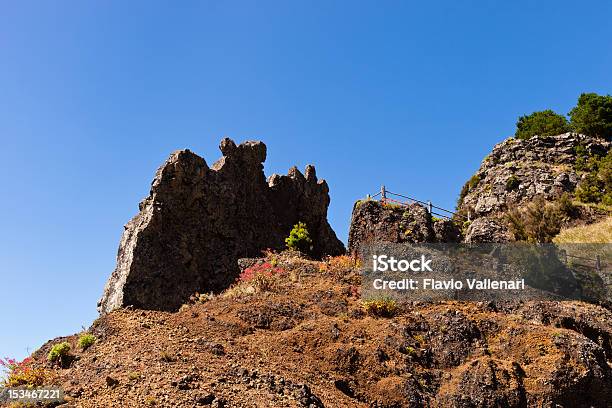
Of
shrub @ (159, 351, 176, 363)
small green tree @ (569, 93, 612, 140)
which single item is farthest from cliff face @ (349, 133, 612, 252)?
shrub @ (159, 351, 176, 363)

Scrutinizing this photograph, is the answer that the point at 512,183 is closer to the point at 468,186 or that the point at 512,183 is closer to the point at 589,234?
the point at 468,186

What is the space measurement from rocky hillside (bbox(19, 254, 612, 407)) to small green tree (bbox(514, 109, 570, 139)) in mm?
49767

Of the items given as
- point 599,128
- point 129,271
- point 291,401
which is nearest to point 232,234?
point 129,271

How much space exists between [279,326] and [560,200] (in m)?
38.6

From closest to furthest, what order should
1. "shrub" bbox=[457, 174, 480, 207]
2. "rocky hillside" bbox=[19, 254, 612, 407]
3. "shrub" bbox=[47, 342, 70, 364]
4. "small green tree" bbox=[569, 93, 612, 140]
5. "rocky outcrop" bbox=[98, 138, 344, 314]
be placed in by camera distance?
"rocky hillside" bbox=[19, 254, 612, 407]
"shrub" bbox=[47, 342, 70, 364]
"rocky outcrop" bbox=[98, 138, 344, 314]
"shrub" bbox=[457, 174, 480, 207]
"small green tree" bbox=[569, 93, 612, 140]

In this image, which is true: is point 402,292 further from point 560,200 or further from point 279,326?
point 560,200

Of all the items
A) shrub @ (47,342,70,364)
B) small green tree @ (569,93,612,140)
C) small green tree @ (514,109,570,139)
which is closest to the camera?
shrub @ (47,342,70,364)

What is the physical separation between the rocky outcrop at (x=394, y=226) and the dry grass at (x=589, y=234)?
13613 millimetres

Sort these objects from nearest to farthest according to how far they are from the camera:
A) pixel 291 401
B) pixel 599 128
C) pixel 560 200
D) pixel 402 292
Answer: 1. pixel 291 401
2. pixel 402 292
3. pixel 560 200
4. pixel 599 128

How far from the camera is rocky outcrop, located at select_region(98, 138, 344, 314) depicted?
92.4 ft

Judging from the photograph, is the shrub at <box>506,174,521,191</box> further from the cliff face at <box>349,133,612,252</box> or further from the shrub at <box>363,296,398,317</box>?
the shrub at <box>363,296,398,317</box>

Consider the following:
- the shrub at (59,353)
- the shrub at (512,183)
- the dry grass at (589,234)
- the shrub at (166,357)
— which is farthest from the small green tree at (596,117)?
the shrub at (59,353)

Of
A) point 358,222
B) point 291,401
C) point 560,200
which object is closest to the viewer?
point 291,401

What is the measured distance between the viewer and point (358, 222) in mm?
33281
